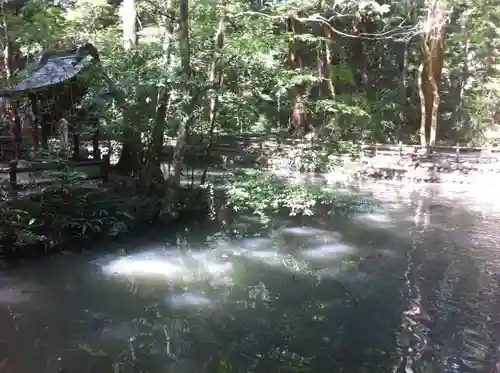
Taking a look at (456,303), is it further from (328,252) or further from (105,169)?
(105,169)

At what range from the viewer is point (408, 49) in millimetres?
27766

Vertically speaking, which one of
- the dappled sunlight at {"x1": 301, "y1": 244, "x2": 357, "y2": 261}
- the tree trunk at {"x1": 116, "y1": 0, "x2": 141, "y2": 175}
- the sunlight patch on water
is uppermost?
the tree trunk at {"x1": 116, "y1": 0, "x2": 141, "y2": 175}

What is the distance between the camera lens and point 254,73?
39.2 feet

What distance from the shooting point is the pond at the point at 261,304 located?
568cm

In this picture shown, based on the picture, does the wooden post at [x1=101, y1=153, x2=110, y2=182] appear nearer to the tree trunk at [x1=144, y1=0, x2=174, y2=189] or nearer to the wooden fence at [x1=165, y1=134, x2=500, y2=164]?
the tree trunk at [x1=144, y1=0, x2=174, y2=189]

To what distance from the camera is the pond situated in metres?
Answer: 5.68

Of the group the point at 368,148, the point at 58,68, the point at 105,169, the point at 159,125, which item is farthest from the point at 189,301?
the point at 368,148

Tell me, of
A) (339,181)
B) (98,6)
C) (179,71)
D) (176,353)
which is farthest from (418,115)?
(176,353)

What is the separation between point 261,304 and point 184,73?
523 centimetres

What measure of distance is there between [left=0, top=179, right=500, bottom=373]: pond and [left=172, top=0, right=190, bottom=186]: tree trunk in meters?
1.61

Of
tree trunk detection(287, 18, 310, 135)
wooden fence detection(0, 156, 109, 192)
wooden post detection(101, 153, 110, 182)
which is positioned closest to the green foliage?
wooden post detection(101, 153, 110, 182)

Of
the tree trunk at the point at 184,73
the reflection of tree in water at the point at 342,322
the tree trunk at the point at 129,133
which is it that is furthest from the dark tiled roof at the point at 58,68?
the reflection of tree in water at the point at 342,322

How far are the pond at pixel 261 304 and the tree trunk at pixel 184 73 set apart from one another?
1605 mm

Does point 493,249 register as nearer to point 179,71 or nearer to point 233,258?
point 233,258
